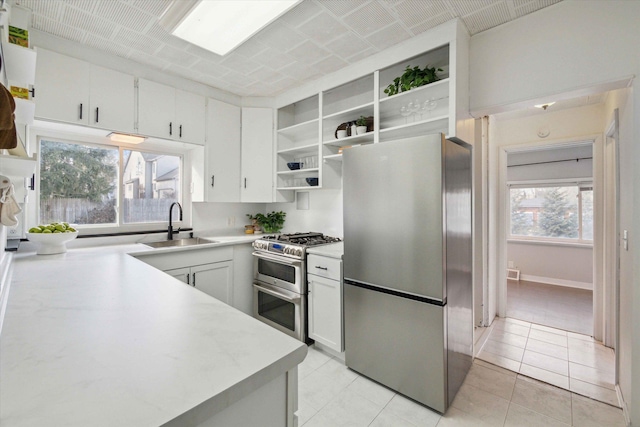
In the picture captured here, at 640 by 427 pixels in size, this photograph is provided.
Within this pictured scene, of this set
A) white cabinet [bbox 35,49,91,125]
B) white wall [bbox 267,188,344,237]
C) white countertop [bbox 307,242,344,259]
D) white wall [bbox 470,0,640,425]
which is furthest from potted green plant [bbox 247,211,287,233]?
white wall [bbox 470,0,640,425]

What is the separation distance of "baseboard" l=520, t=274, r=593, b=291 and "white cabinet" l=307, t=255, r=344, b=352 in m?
4.47

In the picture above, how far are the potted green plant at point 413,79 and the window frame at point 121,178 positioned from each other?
7.81 feet

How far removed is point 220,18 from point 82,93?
1.37 meters

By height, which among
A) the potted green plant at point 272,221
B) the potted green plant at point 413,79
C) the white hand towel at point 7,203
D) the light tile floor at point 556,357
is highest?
the potted green plant at point 413,79

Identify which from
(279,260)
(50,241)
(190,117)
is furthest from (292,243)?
(50,241)

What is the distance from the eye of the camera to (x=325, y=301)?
8.02 feet

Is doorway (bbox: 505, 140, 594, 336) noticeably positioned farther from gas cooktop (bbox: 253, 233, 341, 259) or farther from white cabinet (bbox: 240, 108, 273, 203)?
white cabinet (bbox: 240, 108, 273, 203)

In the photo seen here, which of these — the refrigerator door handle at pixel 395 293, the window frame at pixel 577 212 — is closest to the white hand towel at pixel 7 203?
the refrigerator door handle at pixel 395 293

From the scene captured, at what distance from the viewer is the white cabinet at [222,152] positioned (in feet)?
10.4

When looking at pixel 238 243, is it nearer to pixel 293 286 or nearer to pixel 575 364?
pixel 293 286

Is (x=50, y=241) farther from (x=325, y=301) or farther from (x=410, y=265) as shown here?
(x=410, y=265)

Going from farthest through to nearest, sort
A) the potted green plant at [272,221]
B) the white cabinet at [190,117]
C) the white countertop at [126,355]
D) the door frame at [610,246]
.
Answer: the potted green plant at [272,221]
the white cabinet at [190,117]
the door frame at [610,246]
the white countertop at [126,355]

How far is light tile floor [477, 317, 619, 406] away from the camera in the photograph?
83.4 inches

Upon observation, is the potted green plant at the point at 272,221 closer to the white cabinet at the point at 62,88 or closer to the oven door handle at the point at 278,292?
the oven door handle at the point at 278,292
